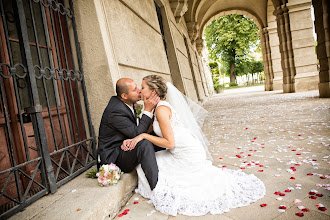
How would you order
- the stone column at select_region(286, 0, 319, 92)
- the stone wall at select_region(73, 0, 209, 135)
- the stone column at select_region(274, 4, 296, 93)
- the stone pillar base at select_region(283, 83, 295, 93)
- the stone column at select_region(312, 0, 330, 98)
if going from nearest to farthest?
the stone wall at select_region(73, 0, 209, 135) < the stone column at select_region(312, 0, 330, 98) < the stone column at select_region(286, 0, 319, 92) < the stone column at select_region(274, 4, 296, 93) < the stone pillar base at select_region(283, 83, 295, 93)

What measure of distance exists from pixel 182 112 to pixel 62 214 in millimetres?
1805

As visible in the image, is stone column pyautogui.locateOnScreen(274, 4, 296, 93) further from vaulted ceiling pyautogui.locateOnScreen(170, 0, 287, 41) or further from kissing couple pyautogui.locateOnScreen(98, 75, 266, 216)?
kissing couple pyautogui.locateOnScreen(98, 75, 266, 216)

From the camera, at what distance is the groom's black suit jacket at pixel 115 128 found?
2.44 meters

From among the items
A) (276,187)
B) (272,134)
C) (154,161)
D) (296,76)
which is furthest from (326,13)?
(154,161)

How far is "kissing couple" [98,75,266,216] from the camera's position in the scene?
7.05 ft

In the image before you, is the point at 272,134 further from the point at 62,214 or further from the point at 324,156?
the point at 62,214

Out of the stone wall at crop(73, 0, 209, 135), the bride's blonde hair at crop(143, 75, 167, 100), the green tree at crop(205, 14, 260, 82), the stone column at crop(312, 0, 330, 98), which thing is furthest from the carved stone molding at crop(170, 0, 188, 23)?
the green tree at crop(205, 14, 260, 82)

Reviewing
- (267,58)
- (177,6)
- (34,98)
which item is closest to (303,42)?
(267,58)

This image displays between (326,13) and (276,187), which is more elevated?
(326,13)

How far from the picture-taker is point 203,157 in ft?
8.29

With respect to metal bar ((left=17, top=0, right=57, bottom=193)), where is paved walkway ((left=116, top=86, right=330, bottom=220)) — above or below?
below

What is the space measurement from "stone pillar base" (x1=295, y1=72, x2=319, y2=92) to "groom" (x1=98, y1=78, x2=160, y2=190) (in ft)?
39.2

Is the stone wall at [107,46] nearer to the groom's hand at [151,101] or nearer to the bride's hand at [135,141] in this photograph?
the groom's hand at [151,101]

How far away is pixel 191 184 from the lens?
91.0 inches
